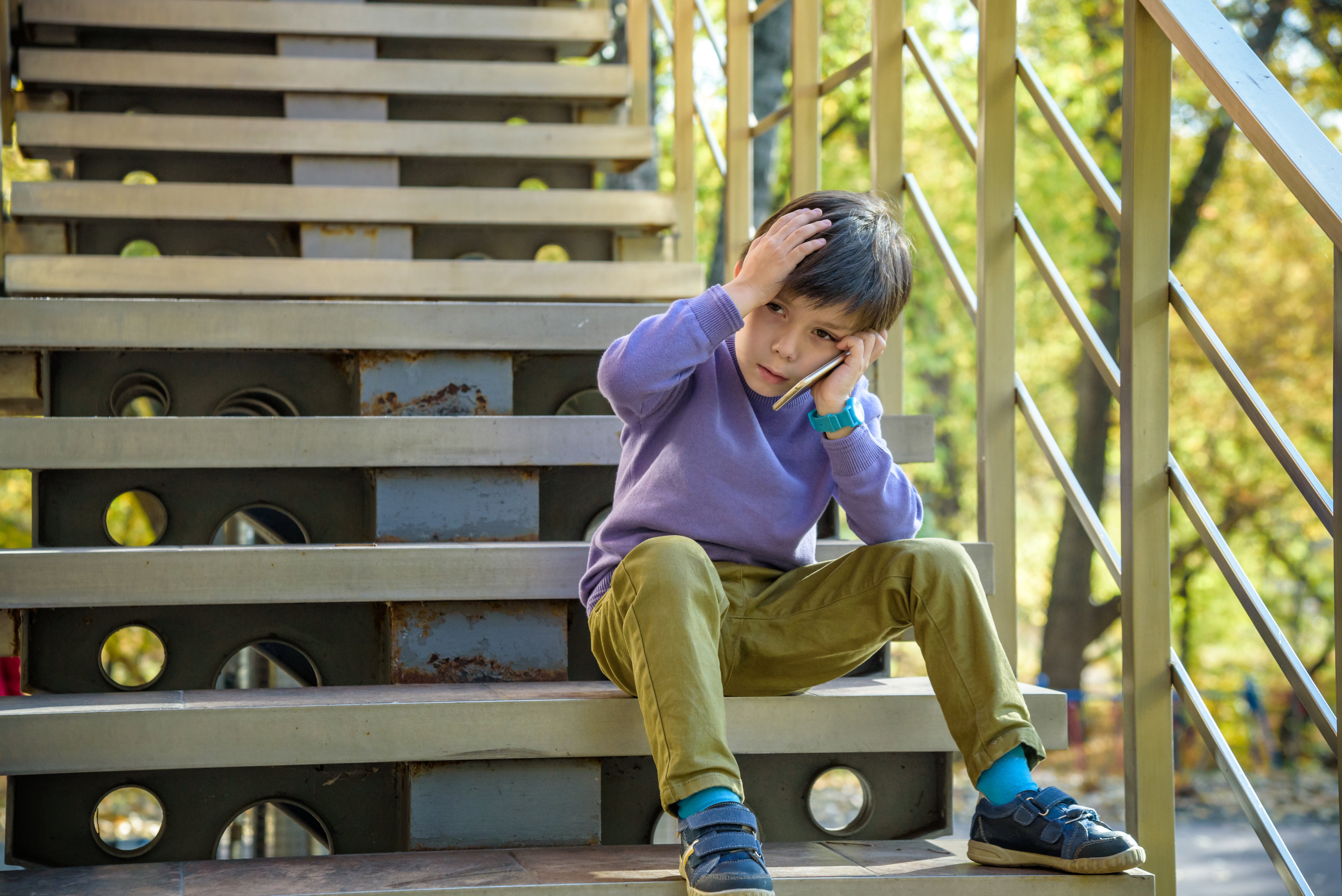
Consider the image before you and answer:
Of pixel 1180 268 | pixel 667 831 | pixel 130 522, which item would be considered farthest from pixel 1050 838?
pixel 1180 268

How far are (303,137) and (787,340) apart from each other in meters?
1.91

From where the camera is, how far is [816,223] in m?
1.61

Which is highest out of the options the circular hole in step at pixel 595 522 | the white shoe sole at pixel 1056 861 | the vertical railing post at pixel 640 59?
the vertical railing post at pixel 640 59

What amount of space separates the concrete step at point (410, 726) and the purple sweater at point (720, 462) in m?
0.20

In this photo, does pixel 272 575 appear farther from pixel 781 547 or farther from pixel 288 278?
pixel 288 278

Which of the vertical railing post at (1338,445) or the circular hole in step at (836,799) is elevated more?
the vertical railing post at (1338,445)

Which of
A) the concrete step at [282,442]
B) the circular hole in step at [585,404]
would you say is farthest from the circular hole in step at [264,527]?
the circular hole in step at [585,404]

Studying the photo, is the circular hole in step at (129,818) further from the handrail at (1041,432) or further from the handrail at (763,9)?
the handrail at (1041,432)

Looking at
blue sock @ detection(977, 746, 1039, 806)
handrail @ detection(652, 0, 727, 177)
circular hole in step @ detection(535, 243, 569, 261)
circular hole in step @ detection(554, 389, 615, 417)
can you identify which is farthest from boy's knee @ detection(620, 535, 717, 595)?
handrail @ detection(652, 0, 727, 177)

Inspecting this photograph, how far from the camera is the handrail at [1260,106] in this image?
1300mm

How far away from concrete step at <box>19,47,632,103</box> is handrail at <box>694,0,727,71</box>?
26 centimetres

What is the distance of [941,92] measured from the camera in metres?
2.38

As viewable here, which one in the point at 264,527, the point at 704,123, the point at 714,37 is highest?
the point at 714,37

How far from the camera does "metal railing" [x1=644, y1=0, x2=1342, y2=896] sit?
4.77ft
